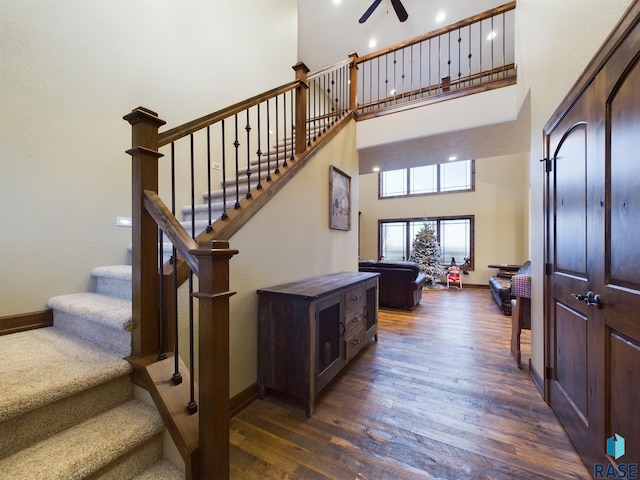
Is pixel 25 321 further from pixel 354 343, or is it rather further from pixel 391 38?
pixel 391 38

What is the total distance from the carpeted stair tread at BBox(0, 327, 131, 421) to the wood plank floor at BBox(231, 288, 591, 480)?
86 cm

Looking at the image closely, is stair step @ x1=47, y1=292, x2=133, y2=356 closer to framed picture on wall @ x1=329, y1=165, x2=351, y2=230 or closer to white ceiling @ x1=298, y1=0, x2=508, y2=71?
framed picture on wall @ x1=329, y1=165, x2=351, y2=230

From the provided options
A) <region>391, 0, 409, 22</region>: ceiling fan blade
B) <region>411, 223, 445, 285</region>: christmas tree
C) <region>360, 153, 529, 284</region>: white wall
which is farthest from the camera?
<region>411, 223, 445, 285</region>: christmas tree

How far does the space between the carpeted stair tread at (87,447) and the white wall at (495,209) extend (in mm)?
8366

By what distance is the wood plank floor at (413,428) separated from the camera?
1.41m

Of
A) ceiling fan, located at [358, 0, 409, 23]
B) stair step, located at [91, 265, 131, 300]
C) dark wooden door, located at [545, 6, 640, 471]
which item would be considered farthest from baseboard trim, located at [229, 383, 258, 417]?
ceiling fan, located at [358, 0, 409, 23]

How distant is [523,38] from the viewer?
9.11 ft

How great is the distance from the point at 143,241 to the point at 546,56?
3.12 meters

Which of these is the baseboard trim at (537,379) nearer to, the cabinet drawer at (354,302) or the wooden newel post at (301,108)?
the cabinet drawer at (354,302)

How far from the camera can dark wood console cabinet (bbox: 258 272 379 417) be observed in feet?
5.99

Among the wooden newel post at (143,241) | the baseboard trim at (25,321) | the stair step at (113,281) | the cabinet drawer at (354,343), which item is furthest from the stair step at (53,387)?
the cabinet drawer at (354,343)

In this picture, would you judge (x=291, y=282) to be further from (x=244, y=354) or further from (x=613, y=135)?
(x=613, y=135)

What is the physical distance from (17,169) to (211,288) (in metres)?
1.92

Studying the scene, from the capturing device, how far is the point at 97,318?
59.7 inches
